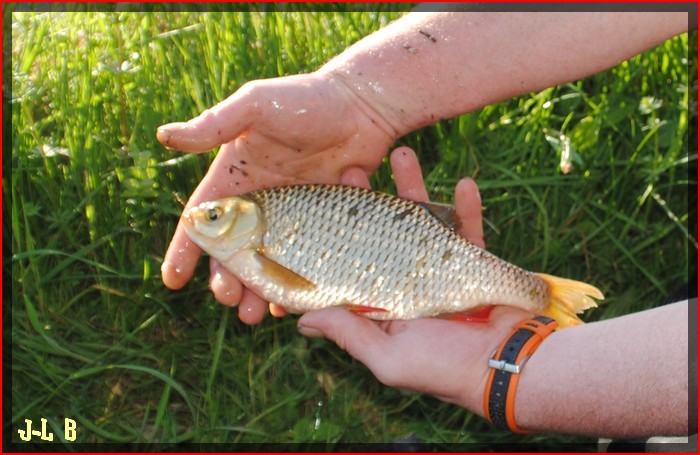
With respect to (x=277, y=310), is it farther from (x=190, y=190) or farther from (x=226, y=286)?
(x=190, y=190)

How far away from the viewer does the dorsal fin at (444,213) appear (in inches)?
85.4

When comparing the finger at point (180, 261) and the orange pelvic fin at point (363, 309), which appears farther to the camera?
the finger at point (180, 261)

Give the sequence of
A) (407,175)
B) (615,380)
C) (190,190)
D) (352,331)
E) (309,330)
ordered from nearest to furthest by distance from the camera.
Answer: (615,380) < (352,331) < (309,330) < (407,175) < (190,190)

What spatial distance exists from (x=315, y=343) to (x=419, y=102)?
2.36ft

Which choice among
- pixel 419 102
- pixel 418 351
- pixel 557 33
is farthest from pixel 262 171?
pixel 557 33

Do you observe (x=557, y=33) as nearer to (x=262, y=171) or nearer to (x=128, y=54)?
(x=262, y=171)

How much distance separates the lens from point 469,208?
92.3 inches

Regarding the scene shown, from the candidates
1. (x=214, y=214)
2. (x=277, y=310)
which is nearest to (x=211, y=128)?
(x=214, y=214)

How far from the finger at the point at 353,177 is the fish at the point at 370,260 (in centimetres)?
29

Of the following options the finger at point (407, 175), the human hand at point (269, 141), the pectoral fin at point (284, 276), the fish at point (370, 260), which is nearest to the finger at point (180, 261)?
the human hand at point (269, 141)

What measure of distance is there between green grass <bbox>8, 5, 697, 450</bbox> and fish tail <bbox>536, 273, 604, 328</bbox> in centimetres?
49

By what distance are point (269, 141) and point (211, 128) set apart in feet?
0.81

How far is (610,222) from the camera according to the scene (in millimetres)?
Result: 2773

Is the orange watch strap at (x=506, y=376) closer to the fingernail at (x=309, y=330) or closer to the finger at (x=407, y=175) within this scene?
the fingernail at (x=309, y=330)
